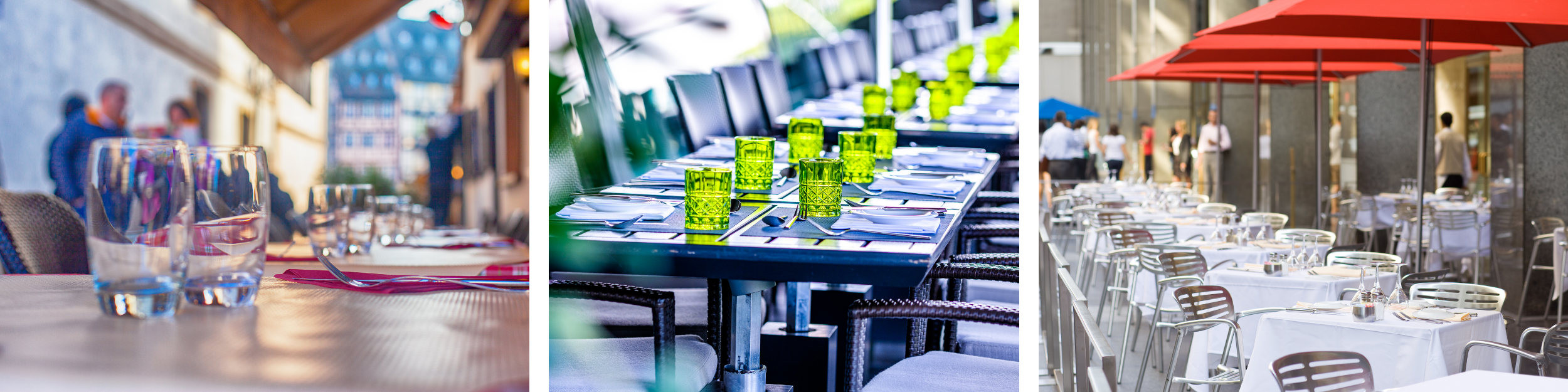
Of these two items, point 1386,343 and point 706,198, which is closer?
point 706,198

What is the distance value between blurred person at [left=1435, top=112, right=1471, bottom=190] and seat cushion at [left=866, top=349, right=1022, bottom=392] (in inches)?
263

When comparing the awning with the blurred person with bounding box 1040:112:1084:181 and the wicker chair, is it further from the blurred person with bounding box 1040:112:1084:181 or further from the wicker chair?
the wicker chair

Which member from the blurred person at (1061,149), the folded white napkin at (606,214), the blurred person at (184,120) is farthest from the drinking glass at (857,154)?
the blurred person at (184,120)

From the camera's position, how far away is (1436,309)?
281cm

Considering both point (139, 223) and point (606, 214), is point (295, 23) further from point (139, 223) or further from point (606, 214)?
point (139, 223)

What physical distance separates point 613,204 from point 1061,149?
903 cm

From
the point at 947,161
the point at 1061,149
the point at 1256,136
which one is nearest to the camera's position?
the point at 947,161

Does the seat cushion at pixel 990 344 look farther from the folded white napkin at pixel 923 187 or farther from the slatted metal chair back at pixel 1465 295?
the slatted metal chair back at pixel 1465 295

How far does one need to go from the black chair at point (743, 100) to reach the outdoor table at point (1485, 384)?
169 centimetres

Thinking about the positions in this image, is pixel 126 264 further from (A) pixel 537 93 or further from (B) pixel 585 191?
(B) pixel 585 191

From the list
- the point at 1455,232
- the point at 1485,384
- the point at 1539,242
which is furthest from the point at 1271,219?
the point at 1485,384

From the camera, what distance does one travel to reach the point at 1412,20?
4363mm

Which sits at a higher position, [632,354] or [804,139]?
[804,139]

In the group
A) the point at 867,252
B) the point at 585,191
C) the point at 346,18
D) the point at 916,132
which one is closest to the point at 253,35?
the point at 346,18
